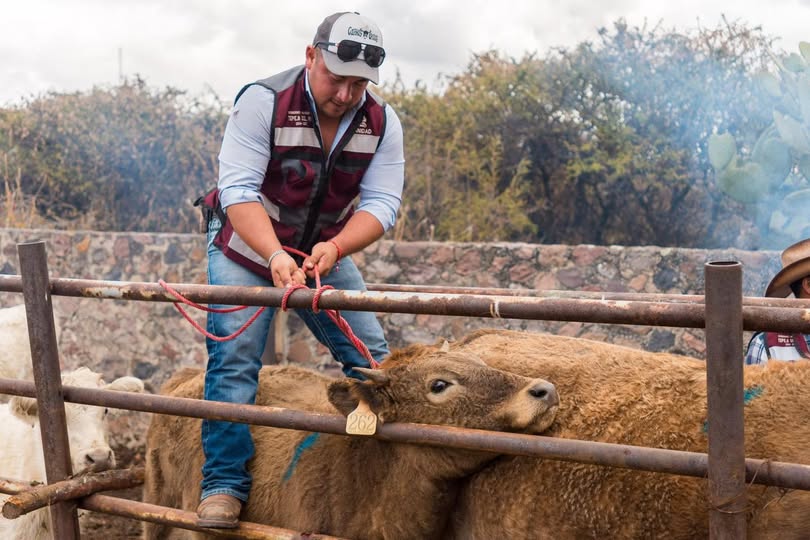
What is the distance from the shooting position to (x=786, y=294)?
167 inches

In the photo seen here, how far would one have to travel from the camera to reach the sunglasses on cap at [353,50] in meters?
3.54

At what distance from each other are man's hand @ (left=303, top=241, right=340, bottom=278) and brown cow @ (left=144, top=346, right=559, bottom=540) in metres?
0.44

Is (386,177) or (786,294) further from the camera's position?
(786,294)

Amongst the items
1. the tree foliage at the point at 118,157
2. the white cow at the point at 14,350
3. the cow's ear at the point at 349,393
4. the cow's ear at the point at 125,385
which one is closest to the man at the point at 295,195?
the cow's ear at the point at 349,393

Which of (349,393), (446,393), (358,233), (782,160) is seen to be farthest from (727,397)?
(782,160)

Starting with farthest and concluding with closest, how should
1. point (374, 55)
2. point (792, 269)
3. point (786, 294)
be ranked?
point (786, 294) < point (792, 269) < point (374, 55)

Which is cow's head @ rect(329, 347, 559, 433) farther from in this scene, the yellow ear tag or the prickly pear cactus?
the prickly pear cactus

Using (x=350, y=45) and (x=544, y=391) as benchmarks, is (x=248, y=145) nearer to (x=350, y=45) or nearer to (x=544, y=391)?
(x=350, y=45)

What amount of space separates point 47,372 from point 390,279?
16.2 ft

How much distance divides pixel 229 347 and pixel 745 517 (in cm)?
216

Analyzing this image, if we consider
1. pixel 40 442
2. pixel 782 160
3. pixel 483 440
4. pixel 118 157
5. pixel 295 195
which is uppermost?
pixel 118 157

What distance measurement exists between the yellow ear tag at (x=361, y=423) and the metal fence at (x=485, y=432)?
4cm

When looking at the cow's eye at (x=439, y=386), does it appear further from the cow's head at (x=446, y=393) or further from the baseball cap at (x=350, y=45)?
the baseball cap at (x=350, y=45)

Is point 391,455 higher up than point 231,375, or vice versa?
point 231,375
